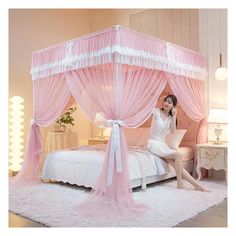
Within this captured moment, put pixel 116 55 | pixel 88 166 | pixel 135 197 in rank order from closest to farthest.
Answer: pixel 116 55 < pixel 135 197 < pixel 88 166

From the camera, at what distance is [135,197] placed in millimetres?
3910

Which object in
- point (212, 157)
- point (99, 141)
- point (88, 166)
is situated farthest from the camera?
point (99, 141)

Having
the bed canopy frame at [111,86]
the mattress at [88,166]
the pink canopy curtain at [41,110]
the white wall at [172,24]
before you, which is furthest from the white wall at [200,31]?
the pink canopy curtain at [41,110]

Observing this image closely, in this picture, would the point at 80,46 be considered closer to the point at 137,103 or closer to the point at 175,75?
the point at 137,103

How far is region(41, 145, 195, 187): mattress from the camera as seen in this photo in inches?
163

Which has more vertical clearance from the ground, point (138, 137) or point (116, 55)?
point (116, 55)

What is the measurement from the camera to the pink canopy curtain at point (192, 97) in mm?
4594

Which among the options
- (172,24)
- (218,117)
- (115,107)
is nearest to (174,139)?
(218,117)

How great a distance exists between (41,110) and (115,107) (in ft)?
4.92

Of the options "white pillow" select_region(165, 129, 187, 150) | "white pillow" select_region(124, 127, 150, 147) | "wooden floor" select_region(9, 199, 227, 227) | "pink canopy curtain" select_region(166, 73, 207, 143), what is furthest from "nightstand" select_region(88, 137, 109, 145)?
"wooden floor" select_region(9, 199, 227, 227)

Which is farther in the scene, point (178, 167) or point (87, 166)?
point (178, 167)

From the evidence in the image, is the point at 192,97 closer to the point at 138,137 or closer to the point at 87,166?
the point at 138,137

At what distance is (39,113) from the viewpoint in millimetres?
4777
